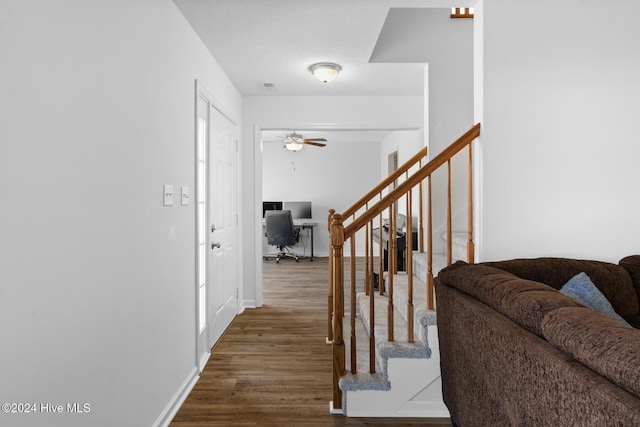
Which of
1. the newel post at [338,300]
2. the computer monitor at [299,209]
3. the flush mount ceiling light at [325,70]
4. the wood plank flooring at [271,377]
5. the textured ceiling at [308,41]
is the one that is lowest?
the wood plank flooring at [271,377]

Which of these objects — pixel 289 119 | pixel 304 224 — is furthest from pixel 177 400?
pixel 304 224

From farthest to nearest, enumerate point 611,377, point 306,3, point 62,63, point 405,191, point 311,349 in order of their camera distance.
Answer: point 311,349 < point 306,3 < point 405,191 < point 62,63 < point 611,377

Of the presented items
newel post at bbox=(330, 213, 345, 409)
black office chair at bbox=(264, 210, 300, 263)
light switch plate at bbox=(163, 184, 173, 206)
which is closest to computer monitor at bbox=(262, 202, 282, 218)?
black office chair at bbox=(264, 210, 300, 263)

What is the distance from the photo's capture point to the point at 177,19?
7.43ft

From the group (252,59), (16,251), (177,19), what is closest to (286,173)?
(252,59)

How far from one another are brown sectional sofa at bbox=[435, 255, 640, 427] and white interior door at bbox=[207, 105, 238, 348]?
1908mm

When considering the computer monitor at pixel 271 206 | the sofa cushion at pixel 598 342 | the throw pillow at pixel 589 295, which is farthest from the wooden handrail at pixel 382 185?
the computer monitor at pixel 271 206

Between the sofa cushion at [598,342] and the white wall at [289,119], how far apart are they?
344 centimetres

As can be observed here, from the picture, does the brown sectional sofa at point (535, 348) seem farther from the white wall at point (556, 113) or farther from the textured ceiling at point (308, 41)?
the textured ceiling at point (308, 41)

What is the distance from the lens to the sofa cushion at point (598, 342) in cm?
75

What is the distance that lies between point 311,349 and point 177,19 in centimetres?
246

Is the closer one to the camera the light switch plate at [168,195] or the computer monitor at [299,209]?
the light switch plate at [168,195]

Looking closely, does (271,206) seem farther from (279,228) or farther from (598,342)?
(598,342)

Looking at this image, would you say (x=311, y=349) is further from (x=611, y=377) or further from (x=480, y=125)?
(x=611, y=377)
